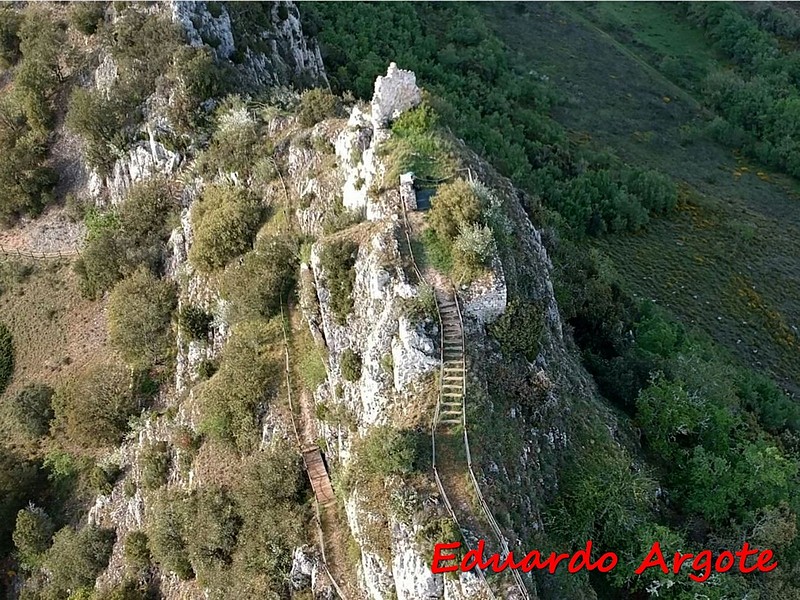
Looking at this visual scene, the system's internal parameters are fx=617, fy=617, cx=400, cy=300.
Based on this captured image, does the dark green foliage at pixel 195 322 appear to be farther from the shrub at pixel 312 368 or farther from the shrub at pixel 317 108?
the shrub at pixel 317 108

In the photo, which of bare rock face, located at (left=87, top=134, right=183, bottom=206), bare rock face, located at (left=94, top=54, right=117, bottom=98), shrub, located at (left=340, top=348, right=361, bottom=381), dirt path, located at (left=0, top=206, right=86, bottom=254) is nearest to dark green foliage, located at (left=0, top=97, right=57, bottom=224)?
dirt path, located at (left=0, top=206, right=86, bottom=254)

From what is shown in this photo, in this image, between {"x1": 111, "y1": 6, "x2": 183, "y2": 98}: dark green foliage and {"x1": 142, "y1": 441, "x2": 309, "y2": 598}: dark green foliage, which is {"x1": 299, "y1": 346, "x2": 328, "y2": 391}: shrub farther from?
{"x1": 111, "y1": 6, "x2": 183, "y2": 98}: dark green foliage

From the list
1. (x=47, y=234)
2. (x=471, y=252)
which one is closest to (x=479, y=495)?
(x=471, y=252)

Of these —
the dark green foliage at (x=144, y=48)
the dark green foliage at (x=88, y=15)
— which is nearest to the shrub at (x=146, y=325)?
the dark green foliage at (x=144, y=48)

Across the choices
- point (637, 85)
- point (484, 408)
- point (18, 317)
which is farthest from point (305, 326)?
point (637, 85)

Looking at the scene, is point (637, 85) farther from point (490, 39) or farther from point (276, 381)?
point (276, 381)

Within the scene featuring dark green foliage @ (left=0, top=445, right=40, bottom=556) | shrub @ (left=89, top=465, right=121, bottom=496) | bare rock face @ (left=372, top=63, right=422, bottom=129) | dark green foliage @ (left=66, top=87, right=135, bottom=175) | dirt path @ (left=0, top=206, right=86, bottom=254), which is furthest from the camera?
dirt path @ (left=0, top=206, right=86, bottom=254)

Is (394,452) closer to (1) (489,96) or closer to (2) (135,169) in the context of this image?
(2) (135,169)
